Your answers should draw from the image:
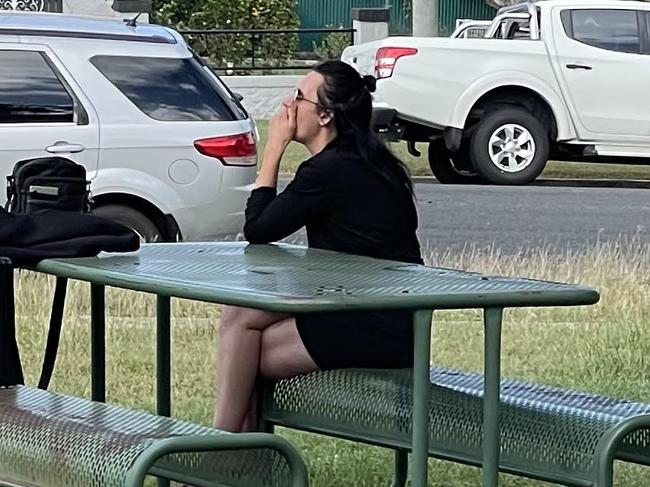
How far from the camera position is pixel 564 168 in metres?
18.3

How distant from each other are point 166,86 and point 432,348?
10.6 feet

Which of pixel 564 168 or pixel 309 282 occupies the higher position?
pixel 309 282

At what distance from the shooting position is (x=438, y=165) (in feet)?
54.3

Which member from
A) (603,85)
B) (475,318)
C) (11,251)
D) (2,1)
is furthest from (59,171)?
(2,1)

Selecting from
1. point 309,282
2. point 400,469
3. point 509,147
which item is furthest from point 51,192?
point 509,147

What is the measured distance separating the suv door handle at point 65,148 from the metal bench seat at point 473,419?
4.76 m

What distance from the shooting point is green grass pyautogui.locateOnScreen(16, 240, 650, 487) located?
5312 mm

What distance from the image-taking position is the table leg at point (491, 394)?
148 inches

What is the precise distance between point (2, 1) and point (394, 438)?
58.3 feet

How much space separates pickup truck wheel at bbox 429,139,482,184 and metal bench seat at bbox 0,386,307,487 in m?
12.3

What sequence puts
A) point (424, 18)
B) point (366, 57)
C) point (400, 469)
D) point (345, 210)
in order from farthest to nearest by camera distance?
1. point (424, 18)
2. point (366, 57)
3. point (400, 469)
4. point (345, 210)

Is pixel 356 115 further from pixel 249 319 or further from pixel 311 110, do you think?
pixel 249 319

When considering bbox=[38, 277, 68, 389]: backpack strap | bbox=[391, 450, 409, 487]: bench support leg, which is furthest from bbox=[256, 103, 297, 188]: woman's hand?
bbox=[391, 450, 409, 487]: bench support leg

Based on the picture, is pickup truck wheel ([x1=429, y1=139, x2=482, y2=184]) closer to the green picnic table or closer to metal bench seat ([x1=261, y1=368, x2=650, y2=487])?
metal bench seat ([x1=261, y1=368, x2=650, y2=487])
